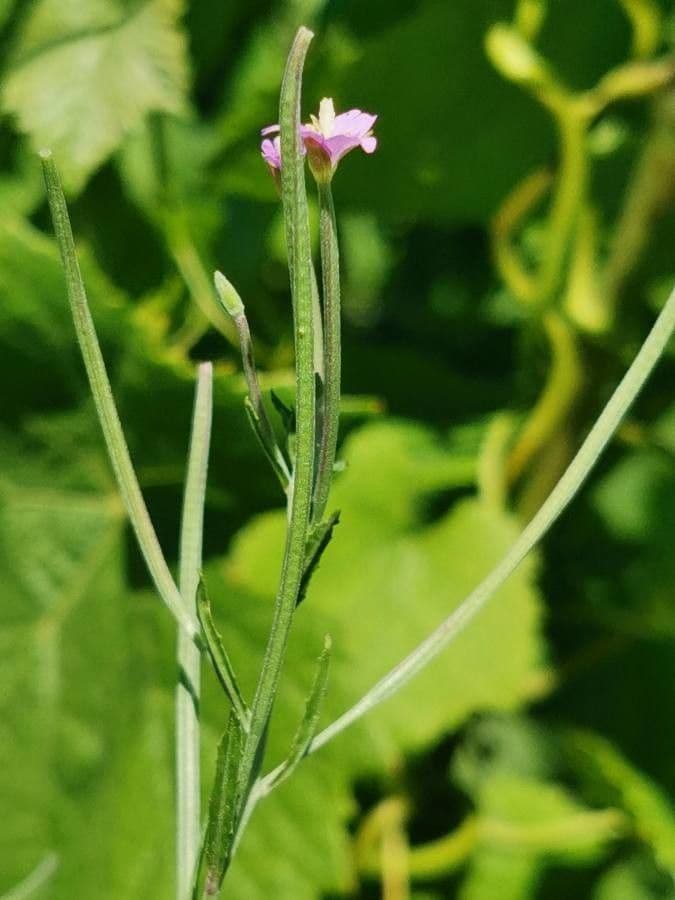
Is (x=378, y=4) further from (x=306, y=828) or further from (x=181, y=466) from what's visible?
(x=306, y=828)

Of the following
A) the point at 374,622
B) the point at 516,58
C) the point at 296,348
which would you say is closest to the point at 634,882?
the point at 374,622

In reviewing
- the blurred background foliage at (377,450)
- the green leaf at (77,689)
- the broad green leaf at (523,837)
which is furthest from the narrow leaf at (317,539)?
the broad green leaf at (523,837)

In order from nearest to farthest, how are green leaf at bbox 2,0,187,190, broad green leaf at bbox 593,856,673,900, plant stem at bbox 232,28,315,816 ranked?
plant stem at bbox 232,28,315,816 → green leaf at bbox 2,0,187,190 → broad green leaf at bbox 593,856,673,900

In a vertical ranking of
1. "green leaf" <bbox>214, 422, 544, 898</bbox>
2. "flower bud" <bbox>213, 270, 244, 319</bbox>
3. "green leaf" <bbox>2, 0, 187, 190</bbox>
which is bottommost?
"flower bud" <bbox>213, 270, 244, 319</bbox>

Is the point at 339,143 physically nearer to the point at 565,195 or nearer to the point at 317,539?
the point at 317,539

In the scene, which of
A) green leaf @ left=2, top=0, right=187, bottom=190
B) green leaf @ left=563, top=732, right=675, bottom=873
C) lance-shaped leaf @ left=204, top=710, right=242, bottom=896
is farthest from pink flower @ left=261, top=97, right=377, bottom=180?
green leaf @ left=563, top=732, right=675, bottom=873

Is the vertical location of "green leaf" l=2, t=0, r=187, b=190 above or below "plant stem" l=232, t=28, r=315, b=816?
above

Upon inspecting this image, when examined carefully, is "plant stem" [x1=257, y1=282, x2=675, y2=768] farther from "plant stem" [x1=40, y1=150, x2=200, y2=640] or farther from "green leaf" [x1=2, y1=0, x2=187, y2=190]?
"green leaf" [x1=2, y1=0, x2=187, y2=190]
